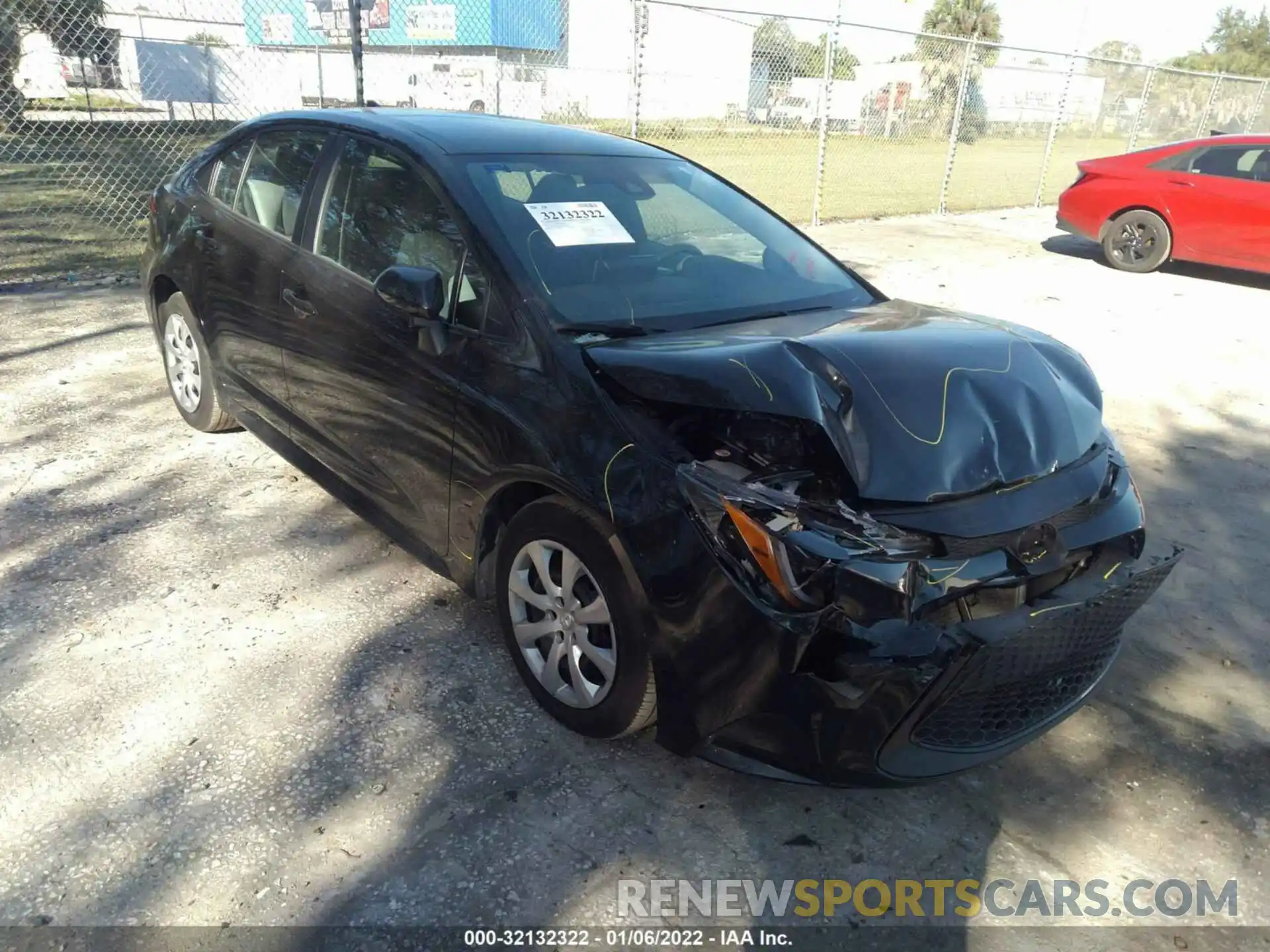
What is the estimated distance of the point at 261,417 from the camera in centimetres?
416

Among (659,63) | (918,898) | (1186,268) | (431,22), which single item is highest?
(431,22)

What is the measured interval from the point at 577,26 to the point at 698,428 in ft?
129

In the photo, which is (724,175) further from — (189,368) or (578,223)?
(578,223)

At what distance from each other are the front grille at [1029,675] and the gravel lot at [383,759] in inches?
14.2

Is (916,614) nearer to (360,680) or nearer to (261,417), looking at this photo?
(360,680)

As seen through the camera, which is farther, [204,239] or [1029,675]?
[204,239]

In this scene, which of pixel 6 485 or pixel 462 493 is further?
pixel 6 485

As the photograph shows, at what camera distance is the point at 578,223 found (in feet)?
10.6

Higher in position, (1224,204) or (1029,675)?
(1224,204)

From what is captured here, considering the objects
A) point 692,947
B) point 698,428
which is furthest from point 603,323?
point 692,947

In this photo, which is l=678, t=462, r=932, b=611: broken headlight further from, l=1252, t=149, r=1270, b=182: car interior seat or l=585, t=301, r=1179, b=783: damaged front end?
l=1252, t=149, r=1270, b=182: car interior seat

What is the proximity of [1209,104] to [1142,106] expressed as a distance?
1858 mm

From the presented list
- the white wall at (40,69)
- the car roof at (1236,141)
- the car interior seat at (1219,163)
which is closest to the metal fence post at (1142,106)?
the car roof at (1236,141)

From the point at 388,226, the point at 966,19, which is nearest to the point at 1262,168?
the point at 388,226
